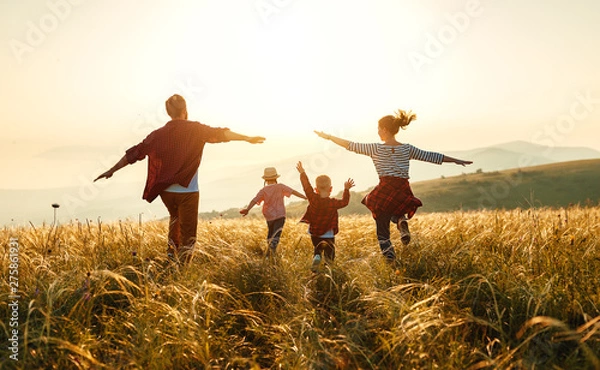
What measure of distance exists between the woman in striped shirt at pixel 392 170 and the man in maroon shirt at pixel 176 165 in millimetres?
1915

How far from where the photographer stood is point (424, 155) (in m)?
6.43

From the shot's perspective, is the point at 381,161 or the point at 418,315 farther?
the point at 381,161

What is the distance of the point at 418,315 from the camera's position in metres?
3.46

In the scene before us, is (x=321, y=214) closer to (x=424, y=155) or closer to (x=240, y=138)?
(x=240, y=138)

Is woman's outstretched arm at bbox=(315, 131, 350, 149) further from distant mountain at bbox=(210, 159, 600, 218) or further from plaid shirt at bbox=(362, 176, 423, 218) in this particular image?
distant mountain at bbox=(210, 159, 600, 218)

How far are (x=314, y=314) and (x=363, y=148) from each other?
3.24 metres

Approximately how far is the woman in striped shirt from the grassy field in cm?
68

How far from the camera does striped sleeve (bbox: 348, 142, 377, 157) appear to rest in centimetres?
647

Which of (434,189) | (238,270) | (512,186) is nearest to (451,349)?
(238,270)

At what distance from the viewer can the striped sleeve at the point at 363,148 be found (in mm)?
6469

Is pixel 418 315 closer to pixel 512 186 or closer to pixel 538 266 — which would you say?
pixel 538 266

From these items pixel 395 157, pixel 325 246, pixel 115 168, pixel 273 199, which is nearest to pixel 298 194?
pixel 273 199

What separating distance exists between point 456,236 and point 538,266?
5.73 ft

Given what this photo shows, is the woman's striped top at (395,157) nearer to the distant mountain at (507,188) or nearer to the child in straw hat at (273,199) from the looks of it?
the child in straw hat at (273,199)
